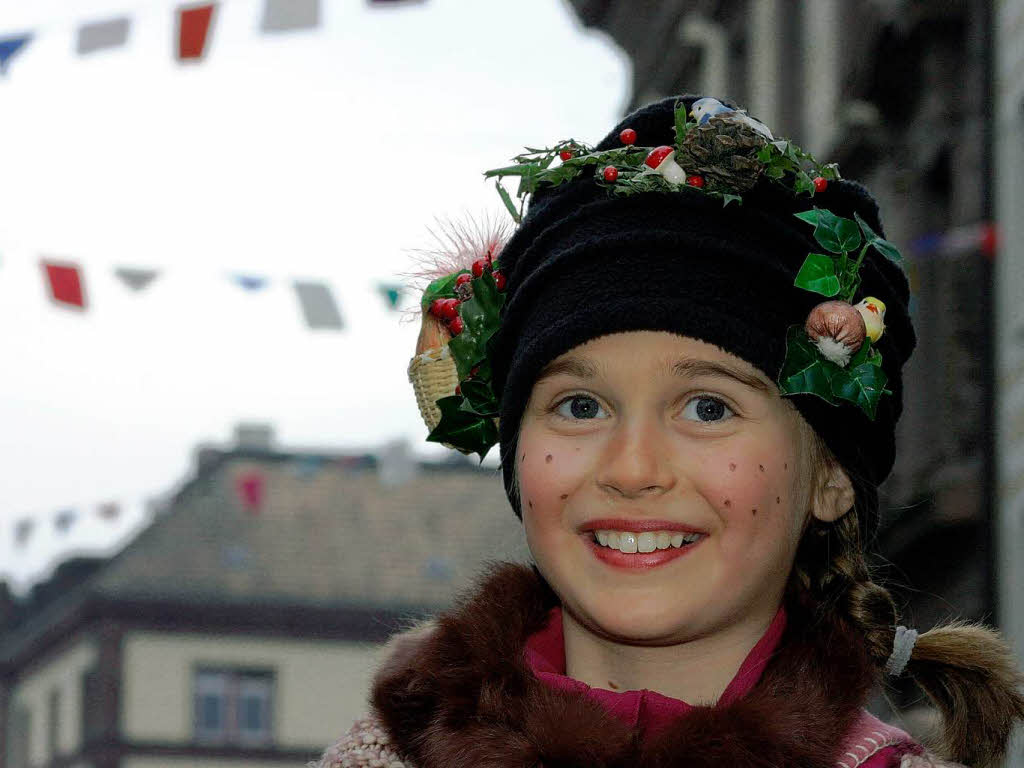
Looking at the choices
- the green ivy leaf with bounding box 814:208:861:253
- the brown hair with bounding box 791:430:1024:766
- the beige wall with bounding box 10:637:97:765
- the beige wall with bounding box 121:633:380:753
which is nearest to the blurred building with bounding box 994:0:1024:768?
the brown hair with bounding box 791:430:1024:766

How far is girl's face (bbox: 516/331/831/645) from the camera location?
3.47m

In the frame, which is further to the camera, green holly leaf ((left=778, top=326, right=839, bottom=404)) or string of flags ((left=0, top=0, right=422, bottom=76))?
string of flags ((left=0, top=0, right=422, bottom=76))

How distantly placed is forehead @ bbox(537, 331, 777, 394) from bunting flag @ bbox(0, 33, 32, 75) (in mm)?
8039

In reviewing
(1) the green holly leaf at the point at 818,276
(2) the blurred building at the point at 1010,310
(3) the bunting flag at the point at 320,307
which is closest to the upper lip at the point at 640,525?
(1) the green holly leaf at the point at 818,276

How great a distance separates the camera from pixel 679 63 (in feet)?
86.5

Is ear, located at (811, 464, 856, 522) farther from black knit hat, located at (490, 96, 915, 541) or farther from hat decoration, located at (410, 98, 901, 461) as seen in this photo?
hat decoration, located at (410, 98, 901, 461)

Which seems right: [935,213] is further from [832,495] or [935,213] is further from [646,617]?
[646,617]

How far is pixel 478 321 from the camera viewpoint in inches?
153

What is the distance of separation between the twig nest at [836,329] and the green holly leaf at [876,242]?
17 centimetres

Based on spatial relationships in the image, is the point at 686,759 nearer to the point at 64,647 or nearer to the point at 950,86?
the point at 950,86

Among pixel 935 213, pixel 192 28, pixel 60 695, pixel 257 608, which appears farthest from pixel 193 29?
pixel 60 695

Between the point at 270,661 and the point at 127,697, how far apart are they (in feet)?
9.43

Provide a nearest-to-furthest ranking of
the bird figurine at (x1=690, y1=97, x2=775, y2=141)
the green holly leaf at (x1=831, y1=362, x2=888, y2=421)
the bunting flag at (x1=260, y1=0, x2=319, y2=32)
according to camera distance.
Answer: the green holly leaf at (x1=831, y1=362, x2=888, y2=421)
the bird figurine at (x1=690, y1=97, x2=775, y2=141)
the bunting flag at (x1=260, y1=0, x2=319, y2=32)

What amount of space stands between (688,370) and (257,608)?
3897cm
